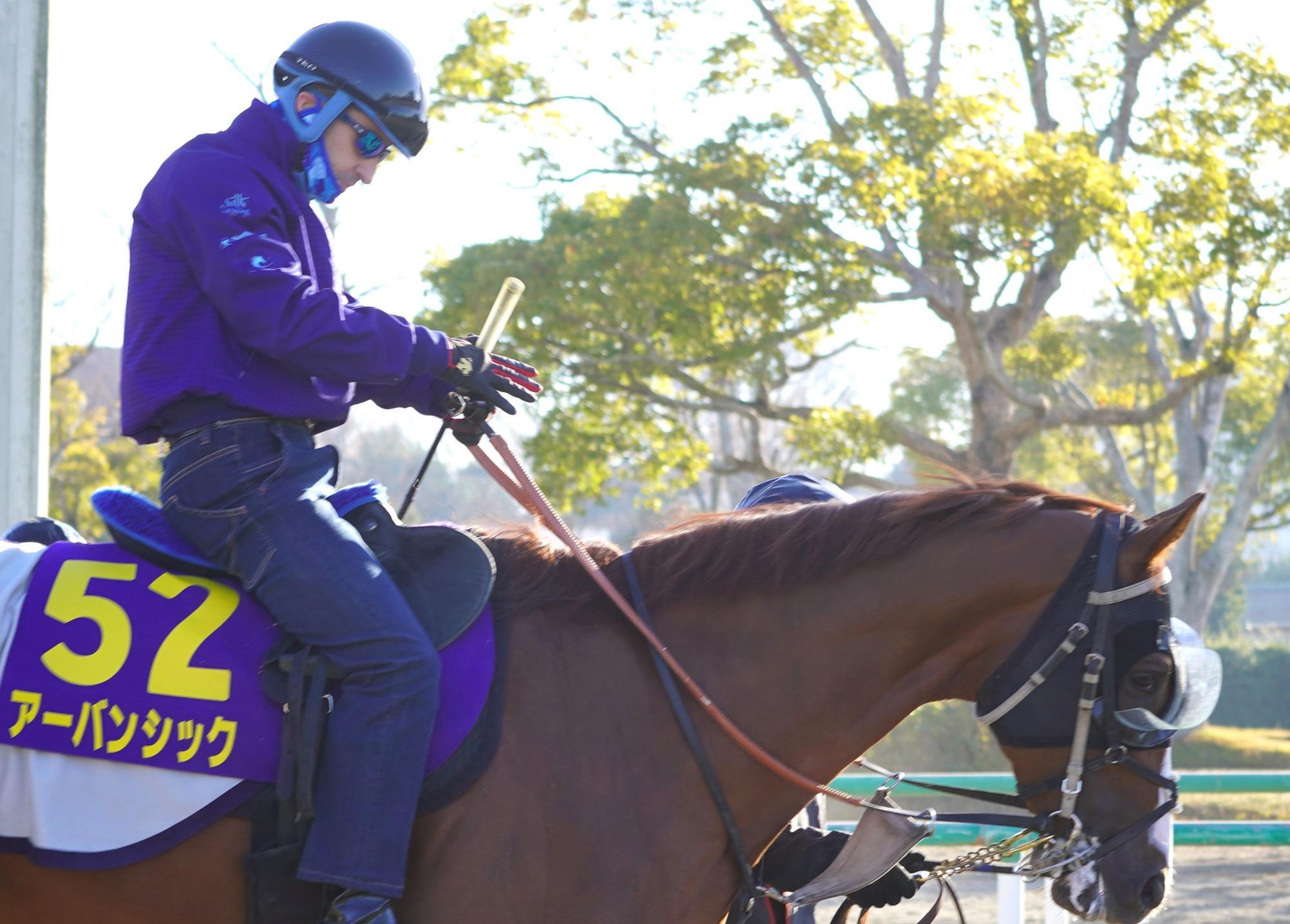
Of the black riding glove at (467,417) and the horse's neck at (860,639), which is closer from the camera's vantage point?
the horse's neck at (860,639)

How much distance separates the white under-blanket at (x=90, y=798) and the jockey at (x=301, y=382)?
254 millimetres

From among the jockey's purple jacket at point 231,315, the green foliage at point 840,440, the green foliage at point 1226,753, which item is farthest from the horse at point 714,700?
the green foliage at point 1226,753

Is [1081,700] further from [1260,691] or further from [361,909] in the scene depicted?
[1260,691]

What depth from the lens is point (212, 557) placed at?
8.20ft

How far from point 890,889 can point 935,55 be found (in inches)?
542

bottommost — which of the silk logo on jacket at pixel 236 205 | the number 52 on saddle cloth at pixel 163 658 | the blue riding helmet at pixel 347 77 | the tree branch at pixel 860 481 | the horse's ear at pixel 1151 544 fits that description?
the tree branch at pixel 860 481

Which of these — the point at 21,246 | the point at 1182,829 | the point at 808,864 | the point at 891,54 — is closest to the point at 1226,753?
the point at 891,54

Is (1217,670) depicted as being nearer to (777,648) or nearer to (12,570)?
(777,648)

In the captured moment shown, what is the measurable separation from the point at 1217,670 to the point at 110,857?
7.52ft

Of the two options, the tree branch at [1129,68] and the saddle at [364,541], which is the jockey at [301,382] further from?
the tree branch at [1129,68]

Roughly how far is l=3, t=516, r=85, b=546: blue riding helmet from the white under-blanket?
16.5 inches

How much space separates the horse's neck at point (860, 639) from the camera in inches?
106

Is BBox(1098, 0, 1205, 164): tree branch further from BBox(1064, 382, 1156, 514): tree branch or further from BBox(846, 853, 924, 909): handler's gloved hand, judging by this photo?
BBox(846, 853, 924, 909): handler's gloved hand

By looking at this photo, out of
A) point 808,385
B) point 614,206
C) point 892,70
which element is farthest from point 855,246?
point 808,385
